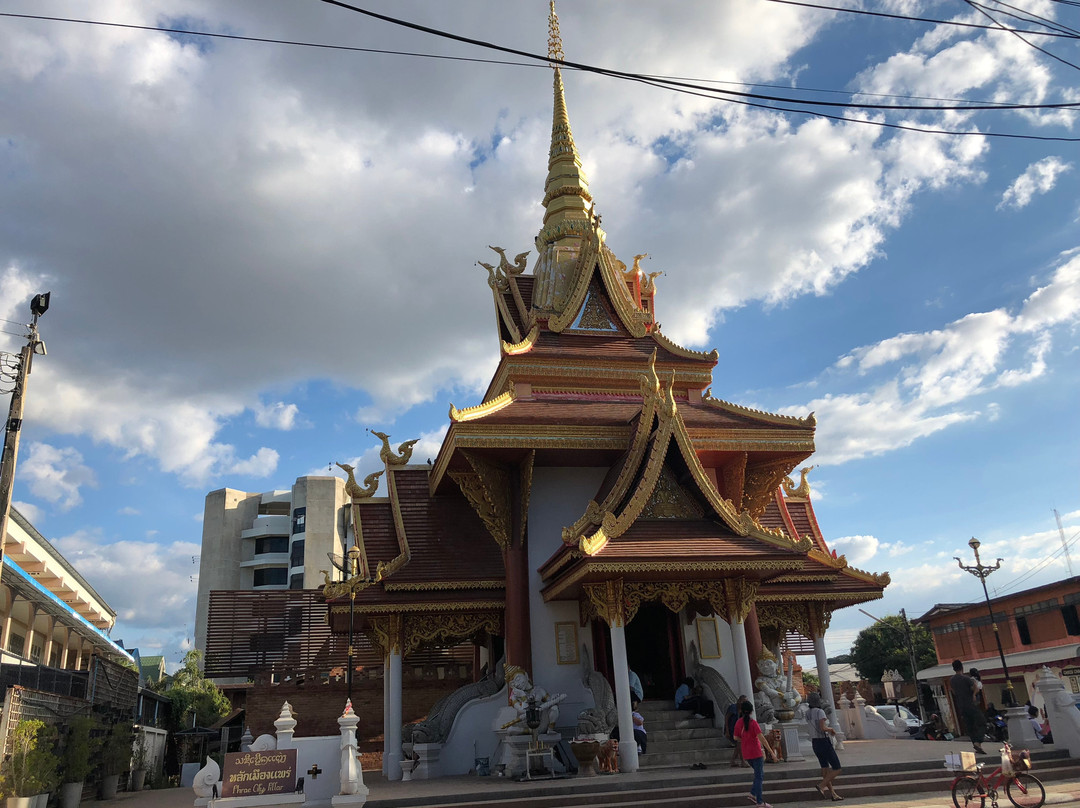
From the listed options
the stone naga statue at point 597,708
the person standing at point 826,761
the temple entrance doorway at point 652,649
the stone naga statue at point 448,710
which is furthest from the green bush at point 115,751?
the person standing at point 826,761

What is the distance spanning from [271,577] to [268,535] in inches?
119

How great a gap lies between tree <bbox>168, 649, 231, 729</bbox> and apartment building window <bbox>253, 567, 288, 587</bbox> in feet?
48.6

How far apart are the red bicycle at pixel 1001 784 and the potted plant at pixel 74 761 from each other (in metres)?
13.9

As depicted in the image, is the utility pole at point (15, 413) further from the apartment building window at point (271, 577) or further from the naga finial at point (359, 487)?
the apartment building window at point (271, 577)

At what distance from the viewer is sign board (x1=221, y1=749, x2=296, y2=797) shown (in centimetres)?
987

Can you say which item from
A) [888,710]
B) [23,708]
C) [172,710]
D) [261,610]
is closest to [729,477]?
[23,708]

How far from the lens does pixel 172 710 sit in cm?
3750

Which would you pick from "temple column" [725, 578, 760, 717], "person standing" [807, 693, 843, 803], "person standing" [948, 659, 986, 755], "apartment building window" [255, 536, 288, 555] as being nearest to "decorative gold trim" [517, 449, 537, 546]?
"temple column" [725, 578, 760, 717]

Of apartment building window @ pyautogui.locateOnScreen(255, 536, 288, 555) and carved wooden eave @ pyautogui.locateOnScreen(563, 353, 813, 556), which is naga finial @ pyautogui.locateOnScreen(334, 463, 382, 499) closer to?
carved wooden eave @ pyautogui.locateOnScreen(563, 353, 813, 556)

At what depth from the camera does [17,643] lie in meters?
24.0

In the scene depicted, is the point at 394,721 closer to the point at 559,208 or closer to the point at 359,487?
the point at 359,487

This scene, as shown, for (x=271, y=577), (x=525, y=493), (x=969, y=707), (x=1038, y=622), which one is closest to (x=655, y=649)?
(x=525, y=493)

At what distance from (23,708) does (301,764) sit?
5.15 meters

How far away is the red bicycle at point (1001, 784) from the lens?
782cm
